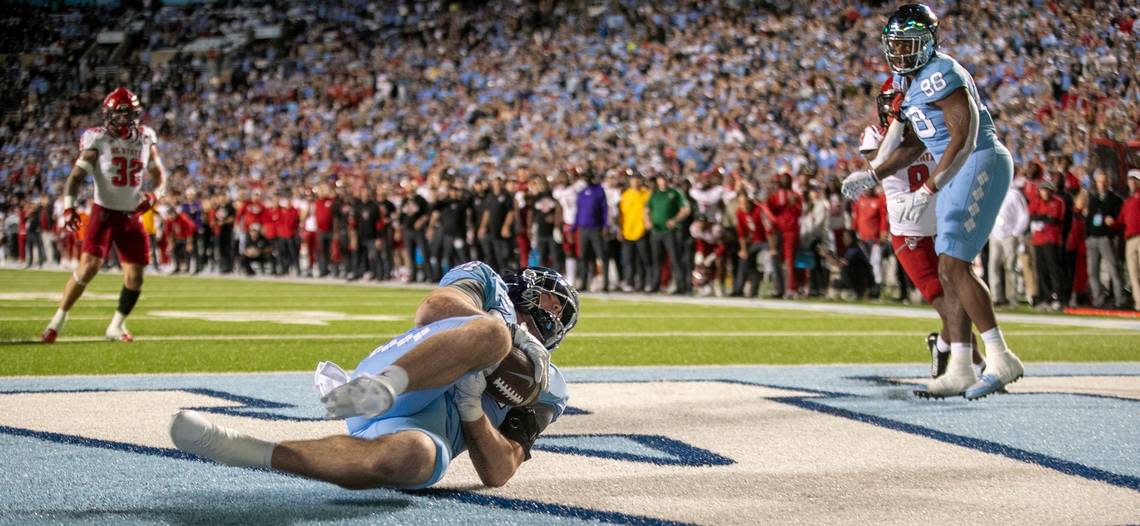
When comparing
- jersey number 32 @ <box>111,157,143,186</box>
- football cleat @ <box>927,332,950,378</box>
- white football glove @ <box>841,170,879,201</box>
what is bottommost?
football cleat @ <box>927,332,950,378</box>

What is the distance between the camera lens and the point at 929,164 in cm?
671

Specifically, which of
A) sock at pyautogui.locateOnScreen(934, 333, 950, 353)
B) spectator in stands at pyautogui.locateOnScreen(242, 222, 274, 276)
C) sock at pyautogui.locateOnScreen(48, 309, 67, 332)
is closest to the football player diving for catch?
sock at pyautogui.locateOnScreen(934, 333, 950, 353)

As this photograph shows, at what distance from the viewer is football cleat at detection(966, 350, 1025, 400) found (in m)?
6.04

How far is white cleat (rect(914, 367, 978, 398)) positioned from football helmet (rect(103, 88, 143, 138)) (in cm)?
600

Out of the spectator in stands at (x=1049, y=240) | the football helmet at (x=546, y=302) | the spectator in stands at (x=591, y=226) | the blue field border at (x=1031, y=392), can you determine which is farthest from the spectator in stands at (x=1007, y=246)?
the football helmet at (x=546, y=302)

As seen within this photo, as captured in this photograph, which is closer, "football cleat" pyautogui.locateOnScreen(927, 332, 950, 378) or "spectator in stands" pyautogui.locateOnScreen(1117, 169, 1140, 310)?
"football cleat" pyautogui.locateOnScreen(927, 332, 950, 378)

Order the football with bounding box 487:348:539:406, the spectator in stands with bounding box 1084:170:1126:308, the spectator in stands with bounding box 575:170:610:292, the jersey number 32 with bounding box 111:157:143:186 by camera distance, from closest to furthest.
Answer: the football with bounding box 487:348:539:406 → the jersey number 32 with bounding box 111:157:143:186 → the spectator in stands with bounding box 1084:170:1126:308 → the spectator in stands with bounding box 575:170:610:292

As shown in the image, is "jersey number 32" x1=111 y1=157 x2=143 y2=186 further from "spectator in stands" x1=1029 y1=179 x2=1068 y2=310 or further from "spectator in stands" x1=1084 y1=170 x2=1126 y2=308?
"spectator in stands" x1=1084 y1=170 x2=1126 y2=308

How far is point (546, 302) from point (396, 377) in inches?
28.9

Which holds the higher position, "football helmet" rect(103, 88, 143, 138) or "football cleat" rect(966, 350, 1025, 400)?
"football helmet" rect(103, 88, 143, 138)

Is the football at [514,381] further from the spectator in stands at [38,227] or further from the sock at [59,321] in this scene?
the spectator in stands at [38,227]

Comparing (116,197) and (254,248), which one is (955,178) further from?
(254,248)

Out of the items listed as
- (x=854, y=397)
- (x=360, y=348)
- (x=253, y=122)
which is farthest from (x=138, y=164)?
(x=253, y=122)

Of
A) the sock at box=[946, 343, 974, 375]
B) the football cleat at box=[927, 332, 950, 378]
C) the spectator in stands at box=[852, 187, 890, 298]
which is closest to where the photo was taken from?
the sock at box=[946, 343, 974, 375]
